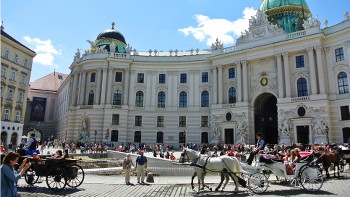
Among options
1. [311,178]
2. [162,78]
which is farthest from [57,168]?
[162,78]

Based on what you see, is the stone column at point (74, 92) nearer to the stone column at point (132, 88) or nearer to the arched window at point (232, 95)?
the stone column at point (132, 88)

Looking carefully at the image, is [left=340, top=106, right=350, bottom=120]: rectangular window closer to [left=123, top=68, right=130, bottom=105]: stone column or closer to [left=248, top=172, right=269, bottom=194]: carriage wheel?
[left=248, top=172, right=269, bottom=194]: carriage wheel

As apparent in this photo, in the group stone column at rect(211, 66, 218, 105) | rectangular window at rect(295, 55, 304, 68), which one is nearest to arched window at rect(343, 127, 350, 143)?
rectangular window at rect(295, 55, 304, 68)

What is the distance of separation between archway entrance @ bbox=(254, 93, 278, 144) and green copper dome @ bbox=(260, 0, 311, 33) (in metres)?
12.8

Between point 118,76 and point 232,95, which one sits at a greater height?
point 118,76

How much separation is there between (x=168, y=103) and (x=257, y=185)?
4010 cm

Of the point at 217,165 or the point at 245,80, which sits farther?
the point at 245,80

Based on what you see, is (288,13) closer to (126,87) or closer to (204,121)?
(204,121)

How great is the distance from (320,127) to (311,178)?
A: 28.0 metres

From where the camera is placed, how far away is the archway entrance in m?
45.3

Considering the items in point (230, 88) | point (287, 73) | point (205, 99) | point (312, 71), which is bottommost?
point (205, 99)

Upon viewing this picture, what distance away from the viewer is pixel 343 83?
3741cm

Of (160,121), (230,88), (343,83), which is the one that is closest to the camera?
(343,83)

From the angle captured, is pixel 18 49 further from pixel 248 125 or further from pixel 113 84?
pixel 248 125
